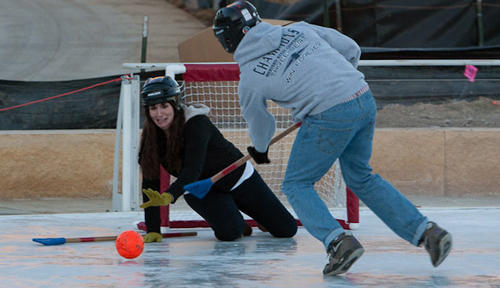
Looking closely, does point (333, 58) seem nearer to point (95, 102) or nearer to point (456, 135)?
point (456, 135)

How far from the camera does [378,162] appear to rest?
8430 millimetres

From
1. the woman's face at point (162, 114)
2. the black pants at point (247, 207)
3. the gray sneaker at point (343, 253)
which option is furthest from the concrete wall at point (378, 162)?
the gray sneaker at point (343, 253)

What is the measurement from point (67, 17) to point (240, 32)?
13.7 metres

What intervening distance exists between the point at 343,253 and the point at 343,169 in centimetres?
46

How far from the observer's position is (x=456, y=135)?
8523mm

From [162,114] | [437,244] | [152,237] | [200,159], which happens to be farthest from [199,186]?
[437,244]

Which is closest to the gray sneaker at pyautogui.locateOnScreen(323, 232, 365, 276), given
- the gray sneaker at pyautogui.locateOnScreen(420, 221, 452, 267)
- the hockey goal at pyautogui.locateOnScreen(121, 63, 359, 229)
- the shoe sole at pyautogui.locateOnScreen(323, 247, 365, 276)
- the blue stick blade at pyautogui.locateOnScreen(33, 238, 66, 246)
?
the shoe sole at pyautogui.locateOnScreen(323, 247, 365, 276)

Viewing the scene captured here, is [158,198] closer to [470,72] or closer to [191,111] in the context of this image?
[191,111]

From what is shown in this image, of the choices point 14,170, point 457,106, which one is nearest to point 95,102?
point 14,170

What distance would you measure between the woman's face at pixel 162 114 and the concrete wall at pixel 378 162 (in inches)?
155

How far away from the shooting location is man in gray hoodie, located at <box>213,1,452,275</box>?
3.49 meters

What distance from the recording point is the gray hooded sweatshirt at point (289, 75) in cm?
349

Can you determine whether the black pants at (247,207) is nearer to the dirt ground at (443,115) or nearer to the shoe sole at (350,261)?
the shoe sole at (350,261)

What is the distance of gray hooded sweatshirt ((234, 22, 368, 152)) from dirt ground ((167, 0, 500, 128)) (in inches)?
223
